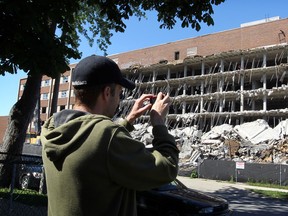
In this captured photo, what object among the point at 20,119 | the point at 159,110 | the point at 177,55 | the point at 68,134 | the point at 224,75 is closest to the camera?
the point at 68,134

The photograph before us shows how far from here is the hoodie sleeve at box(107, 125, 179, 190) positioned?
1.71m

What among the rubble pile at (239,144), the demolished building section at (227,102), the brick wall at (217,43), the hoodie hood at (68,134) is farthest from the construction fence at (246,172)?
the brick wall at (217,43)

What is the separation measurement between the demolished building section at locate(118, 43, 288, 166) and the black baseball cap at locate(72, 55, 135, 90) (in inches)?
1377

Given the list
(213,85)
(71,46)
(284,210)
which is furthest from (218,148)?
(71,46)

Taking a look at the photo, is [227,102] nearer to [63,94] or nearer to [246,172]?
[246,172]

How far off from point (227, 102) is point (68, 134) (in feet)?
174

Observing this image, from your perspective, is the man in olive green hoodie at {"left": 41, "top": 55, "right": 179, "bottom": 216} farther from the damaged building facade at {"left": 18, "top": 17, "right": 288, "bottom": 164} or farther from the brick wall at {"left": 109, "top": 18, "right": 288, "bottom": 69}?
the brick wall at {"left": 109, "top": 18, "right": 288, "bottom": 69}

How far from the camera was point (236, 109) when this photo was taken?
5359 centimetres

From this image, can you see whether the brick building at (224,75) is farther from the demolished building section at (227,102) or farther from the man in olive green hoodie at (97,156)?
the man in olive green hoodie at (97,156)

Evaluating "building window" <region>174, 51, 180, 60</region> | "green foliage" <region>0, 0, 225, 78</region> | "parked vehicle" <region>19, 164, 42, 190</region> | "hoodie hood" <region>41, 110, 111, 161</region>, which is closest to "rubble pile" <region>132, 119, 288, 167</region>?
"building window" <region>174, 51, 180, 60</region>

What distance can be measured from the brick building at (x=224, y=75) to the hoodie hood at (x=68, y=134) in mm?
47137

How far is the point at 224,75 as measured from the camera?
52.3 m

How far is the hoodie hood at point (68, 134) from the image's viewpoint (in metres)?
1.78

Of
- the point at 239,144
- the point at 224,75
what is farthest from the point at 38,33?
the point at 224,75
